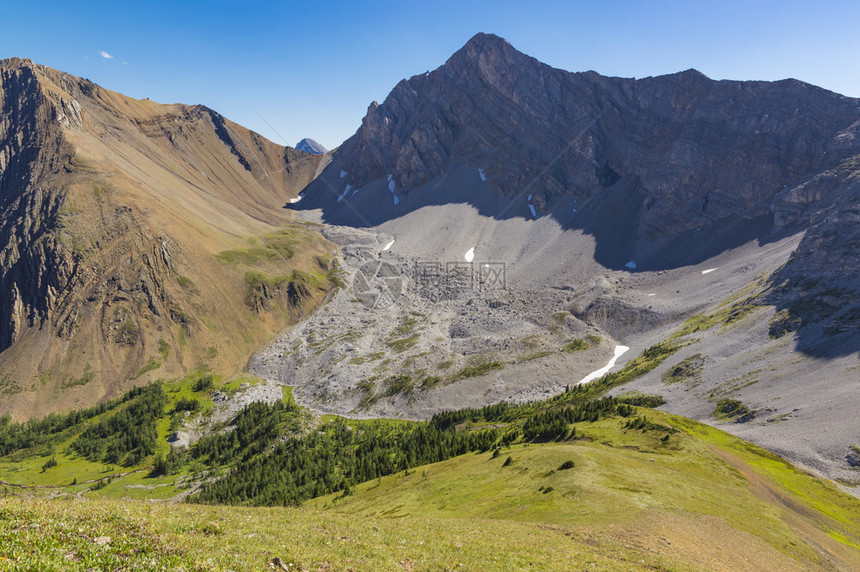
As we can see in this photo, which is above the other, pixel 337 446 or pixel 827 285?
pixel 827 285

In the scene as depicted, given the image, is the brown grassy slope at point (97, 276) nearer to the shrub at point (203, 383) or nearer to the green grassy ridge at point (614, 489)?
the shrub at point (203, 383)

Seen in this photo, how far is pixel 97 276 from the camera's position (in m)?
140

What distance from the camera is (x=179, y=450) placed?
106438 millimetres

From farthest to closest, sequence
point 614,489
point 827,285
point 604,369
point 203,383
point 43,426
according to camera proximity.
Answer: point 604,369 → point 203,383 → point 827,285 → point 43,426 → point 614,489

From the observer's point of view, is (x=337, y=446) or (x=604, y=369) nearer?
(x=337, y=446)

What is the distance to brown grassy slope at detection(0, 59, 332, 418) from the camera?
4956 inches

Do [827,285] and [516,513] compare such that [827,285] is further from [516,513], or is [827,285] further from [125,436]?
[125,436]

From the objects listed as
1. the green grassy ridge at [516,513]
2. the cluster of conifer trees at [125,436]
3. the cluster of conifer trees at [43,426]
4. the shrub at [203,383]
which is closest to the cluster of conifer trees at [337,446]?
the green grassy ridge at [516,513]

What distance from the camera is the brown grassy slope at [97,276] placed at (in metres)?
126

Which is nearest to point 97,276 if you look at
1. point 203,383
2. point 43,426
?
point 43,426

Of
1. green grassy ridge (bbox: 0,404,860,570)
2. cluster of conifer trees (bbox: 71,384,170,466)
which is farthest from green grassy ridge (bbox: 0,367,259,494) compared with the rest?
green grassy ridge (bbox: 0,404,860,570)

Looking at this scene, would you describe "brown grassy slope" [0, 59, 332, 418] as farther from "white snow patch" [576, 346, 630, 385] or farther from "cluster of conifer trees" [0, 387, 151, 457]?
"white snow patch" [576, 346, 630, 385]

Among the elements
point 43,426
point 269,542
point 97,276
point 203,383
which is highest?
point 97,276

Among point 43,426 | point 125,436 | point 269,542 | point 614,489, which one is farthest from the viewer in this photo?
point 43,426
